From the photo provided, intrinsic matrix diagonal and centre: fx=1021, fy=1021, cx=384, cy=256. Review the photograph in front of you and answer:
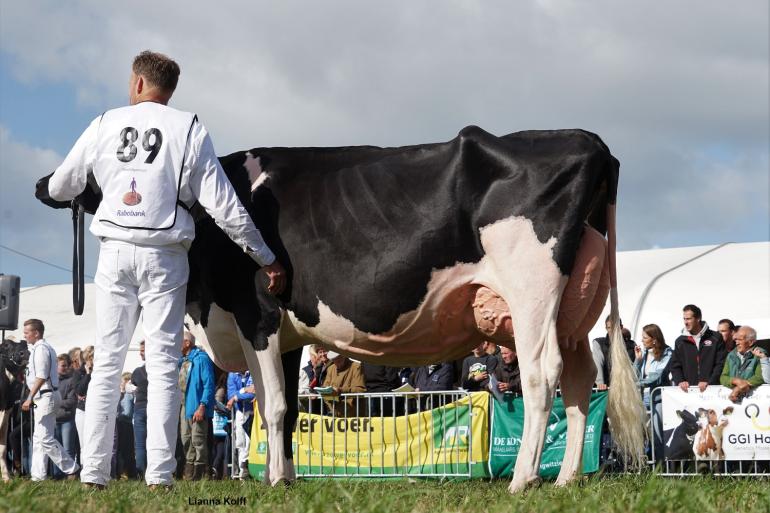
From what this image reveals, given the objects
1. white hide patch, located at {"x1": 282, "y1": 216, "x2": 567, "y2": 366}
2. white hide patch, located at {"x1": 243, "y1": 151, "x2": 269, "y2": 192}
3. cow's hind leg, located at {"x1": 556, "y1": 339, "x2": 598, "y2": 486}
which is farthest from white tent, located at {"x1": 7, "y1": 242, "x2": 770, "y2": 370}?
white hide patch, located at {"x1": 243, "y1": 151, "x2": 269, "y2": 192}

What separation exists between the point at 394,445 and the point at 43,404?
5.28 m

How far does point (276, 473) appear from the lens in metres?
7.24

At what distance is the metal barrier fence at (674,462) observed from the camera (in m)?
12.1

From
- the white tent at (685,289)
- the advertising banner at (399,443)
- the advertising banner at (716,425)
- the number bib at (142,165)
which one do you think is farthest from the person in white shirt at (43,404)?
the number bib at (142,165)

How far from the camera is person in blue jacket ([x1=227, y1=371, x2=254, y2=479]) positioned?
1463 centimetres

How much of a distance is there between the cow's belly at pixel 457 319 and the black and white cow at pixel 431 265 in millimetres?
10

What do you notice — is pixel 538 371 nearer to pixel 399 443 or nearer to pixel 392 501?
pixel 392 501

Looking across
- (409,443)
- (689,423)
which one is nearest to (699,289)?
(689,423)

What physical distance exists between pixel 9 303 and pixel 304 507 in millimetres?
13716

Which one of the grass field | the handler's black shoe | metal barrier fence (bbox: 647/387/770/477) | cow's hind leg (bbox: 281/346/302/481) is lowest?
metal barrier fence (bbox: 647/387/770/477)

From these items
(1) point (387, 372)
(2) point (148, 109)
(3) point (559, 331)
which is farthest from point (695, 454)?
(2) point (148, 109)

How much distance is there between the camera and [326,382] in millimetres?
13820

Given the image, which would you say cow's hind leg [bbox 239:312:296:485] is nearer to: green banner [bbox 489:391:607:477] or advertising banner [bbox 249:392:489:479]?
advertising banner [bbox 249:392:489:479]

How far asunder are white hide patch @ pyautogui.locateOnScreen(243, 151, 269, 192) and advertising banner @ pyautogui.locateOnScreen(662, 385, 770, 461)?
7131 mm
